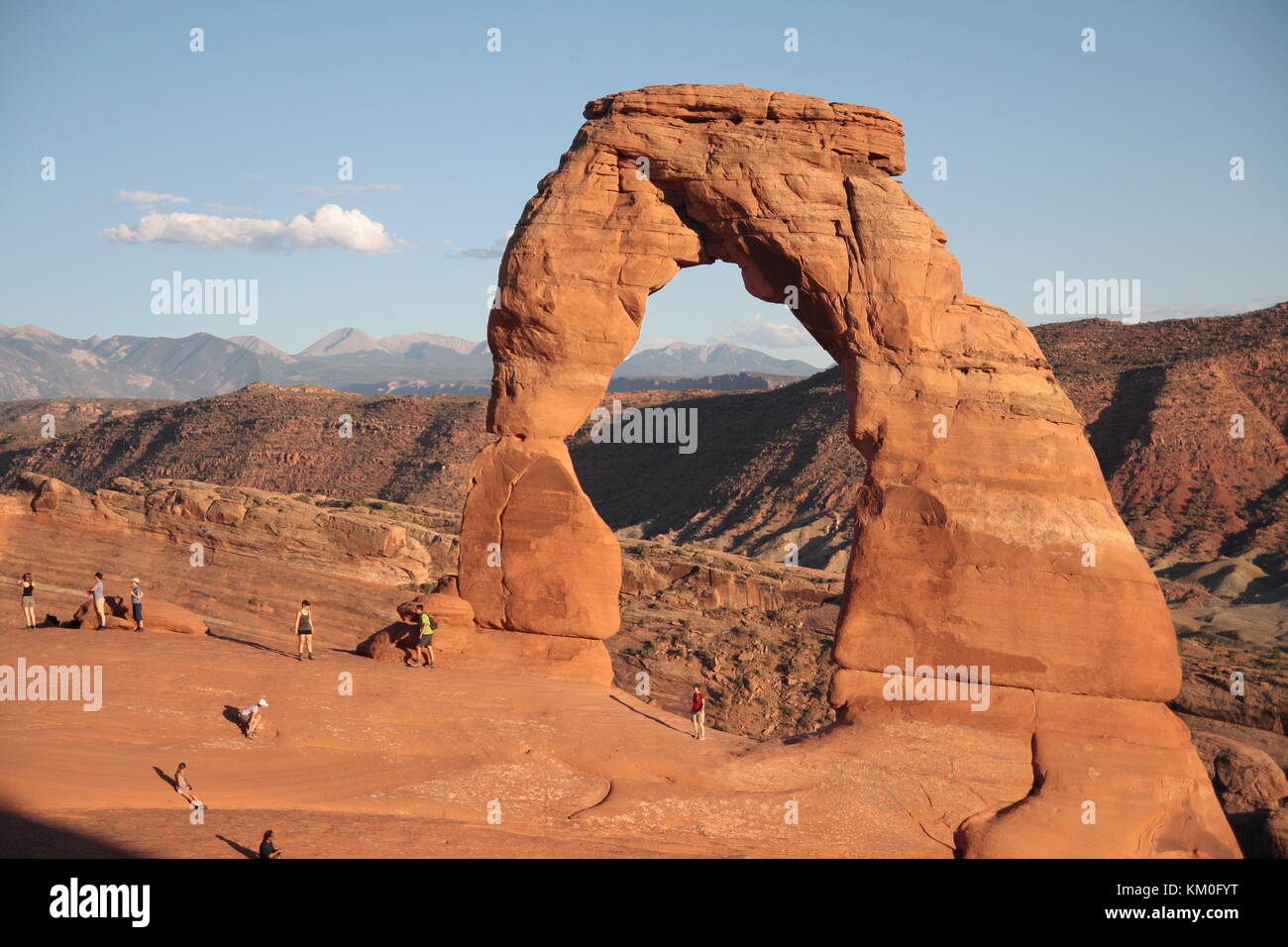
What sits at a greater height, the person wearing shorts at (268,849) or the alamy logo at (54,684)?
the alamy logo at (54,684)

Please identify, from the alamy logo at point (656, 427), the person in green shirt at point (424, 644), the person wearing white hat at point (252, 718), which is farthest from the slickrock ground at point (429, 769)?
the alamy logo at point (656, 427)

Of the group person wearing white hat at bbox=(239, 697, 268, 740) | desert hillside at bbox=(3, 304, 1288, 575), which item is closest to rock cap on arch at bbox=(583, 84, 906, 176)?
person wearing white hat at bbox=(239, 697, 268, 740)

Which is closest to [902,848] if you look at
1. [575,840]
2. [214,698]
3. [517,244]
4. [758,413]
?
[575,840]

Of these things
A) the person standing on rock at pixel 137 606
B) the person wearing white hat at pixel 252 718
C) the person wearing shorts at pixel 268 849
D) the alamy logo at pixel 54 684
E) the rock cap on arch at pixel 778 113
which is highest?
the rock cap on arch at pixel 778 113

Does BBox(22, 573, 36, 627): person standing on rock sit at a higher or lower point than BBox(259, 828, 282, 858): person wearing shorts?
higher

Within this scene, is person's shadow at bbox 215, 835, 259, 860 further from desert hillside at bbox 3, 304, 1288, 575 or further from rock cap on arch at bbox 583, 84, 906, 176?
desert hillside at bbox 3, 304, 1288, 575

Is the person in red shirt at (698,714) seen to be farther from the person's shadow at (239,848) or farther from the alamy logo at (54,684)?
the alamy logo at (54,684)

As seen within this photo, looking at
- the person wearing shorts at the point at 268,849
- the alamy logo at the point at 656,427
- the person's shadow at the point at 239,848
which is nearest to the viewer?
the person wearing shorts at the point at 268,849
